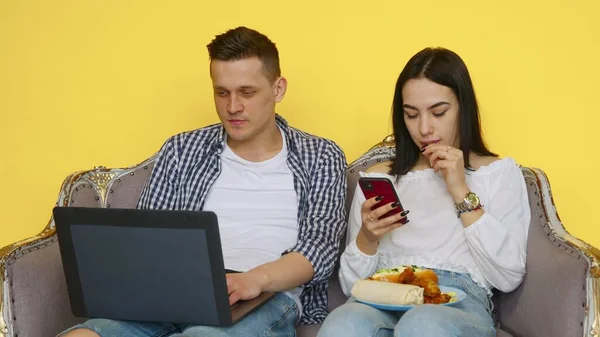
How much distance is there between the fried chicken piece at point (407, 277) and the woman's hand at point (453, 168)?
244mm

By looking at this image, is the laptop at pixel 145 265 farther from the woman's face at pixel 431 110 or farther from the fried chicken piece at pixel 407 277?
the woman's face at pixel 431 110

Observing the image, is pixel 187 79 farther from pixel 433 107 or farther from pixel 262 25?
pixel 433 107

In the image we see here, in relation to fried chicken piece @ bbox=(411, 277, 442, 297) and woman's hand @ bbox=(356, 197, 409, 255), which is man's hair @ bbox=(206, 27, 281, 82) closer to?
woman's hand @ bbox=(356, 197, 409, 255)

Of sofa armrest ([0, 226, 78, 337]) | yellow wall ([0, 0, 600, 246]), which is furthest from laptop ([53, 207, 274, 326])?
yellow wall ([0, 0, 600, 246])

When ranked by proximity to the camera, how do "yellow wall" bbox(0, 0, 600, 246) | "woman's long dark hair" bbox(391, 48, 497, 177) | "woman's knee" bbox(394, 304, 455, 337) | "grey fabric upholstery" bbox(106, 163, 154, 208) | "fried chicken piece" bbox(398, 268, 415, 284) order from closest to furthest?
1. "woman's knee" bbox(394, 304, 455, 337)
2. "fried chicken piece" bbox(398, 268, 415, 284)
3. "woman's long dark hair" bbox(391, 48, 497, 177)
4. "grey fabric upholstery" bbox(106, 163, 154, 208)
5. "yellow wall" bbox(0, 0, 600, 246)

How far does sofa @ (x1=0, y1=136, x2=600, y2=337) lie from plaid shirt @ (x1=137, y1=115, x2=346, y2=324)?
188 millimetres

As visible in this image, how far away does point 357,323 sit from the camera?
1989 millimetres

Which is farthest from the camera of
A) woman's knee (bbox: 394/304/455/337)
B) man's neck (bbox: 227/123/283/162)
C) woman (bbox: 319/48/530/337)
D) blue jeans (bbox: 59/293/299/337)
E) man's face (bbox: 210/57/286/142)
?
man's neck (bbox: 227/123/283/162)

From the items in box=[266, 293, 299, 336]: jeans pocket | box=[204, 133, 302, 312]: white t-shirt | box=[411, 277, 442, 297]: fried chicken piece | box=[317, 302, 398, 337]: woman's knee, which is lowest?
box=[266, 293, 299, 336]: jeans pocket

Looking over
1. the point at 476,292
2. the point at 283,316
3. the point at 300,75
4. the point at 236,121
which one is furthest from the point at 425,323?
the point at 300,75

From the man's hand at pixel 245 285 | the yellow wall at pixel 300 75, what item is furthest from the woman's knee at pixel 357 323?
the yellow wall at pixel 300 75

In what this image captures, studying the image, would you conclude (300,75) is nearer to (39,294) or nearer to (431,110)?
(431,110)

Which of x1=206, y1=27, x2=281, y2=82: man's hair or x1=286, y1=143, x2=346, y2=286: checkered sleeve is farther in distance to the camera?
x1=206, y1=27, x2=281, y2=82: man's hair

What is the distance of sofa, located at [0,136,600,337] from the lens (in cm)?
211
